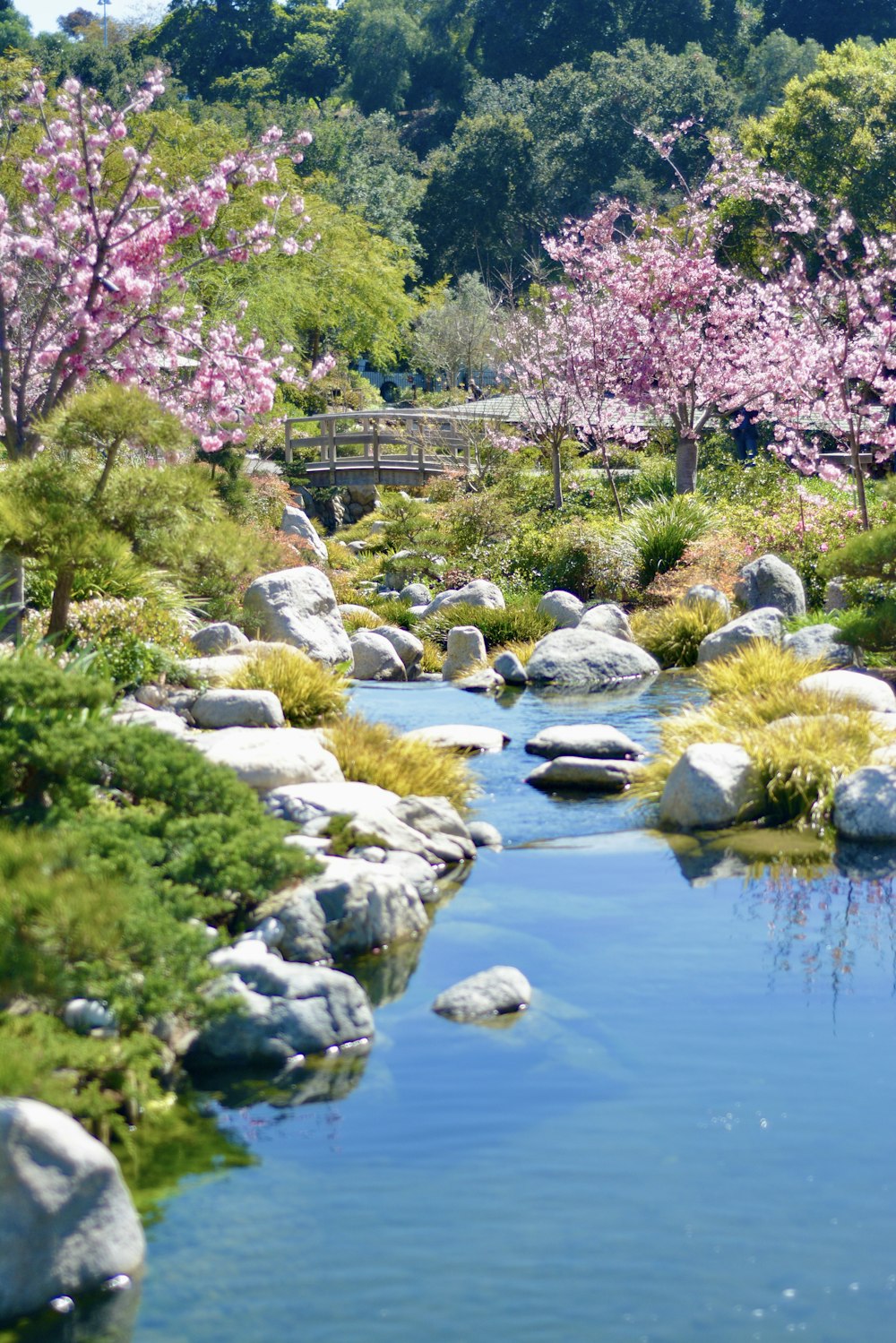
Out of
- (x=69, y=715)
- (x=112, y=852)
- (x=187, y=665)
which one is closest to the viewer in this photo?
(x=112, y=852)

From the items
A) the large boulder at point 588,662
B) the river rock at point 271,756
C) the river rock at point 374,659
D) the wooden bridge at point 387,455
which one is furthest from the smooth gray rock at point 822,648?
the wooden bridge at point 387,455

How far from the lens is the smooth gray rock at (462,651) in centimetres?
1655

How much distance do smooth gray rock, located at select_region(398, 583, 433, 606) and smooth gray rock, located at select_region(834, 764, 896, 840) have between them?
449 inches

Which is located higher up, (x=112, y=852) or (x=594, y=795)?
(x=112, y=852)

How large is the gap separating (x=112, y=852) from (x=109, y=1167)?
6.71 feet

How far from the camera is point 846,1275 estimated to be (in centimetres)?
461

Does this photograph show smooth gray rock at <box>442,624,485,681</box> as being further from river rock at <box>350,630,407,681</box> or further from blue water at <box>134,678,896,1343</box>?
blue water at <box>134,678,896,1343</box>

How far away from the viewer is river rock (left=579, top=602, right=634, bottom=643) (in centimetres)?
1681

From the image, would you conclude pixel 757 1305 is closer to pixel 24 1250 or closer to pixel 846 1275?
pixel 846 1275

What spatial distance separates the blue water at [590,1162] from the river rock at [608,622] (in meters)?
8.91

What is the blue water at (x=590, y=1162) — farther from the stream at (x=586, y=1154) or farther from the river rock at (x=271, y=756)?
the river rock at (x=271, y=756)

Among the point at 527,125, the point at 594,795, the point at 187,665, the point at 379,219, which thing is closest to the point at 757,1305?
the point at 594,795

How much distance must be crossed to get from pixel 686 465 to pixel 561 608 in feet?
16.9

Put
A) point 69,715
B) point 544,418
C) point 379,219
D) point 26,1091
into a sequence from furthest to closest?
point 379,219, point 544,418, point 69,715, point 26,1091
